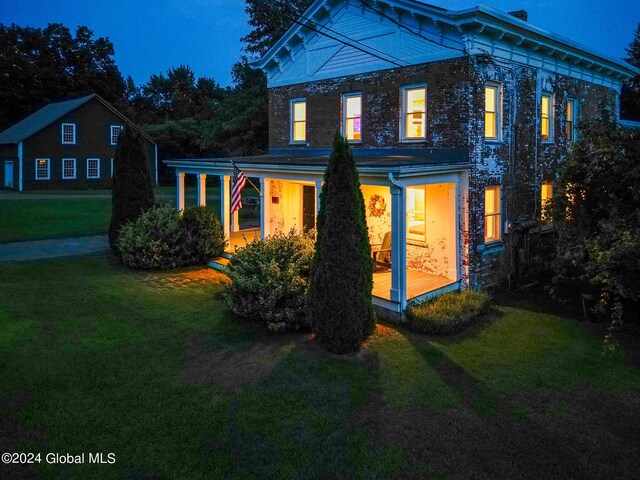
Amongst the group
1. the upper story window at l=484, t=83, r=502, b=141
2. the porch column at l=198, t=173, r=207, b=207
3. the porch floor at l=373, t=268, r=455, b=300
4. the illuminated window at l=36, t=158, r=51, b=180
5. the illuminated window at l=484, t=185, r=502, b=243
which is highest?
the illuminated window at l=36, t=158, r=51, b=180

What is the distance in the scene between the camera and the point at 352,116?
15.7 metres

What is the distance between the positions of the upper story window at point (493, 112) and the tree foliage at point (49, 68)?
5020 cm

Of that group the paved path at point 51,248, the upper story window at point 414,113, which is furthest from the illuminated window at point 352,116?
the paved path at point 51,248

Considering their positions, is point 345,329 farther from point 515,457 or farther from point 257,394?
point 515,457

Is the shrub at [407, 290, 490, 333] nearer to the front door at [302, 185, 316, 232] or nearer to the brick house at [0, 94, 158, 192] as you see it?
the front door at [302, 185, 316, 232]

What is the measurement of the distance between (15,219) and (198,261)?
14.7m

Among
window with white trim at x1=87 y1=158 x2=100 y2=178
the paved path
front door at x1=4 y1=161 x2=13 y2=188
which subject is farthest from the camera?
window with white trim at x1=87 y1=158 x2=100 y2=178

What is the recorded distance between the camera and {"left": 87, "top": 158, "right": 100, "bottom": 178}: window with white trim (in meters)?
43.0

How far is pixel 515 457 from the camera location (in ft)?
19.7

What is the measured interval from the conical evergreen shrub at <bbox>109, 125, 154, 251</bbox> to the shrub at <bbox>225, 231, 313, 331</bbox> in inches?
280

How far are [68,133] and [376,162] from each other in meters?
38.0

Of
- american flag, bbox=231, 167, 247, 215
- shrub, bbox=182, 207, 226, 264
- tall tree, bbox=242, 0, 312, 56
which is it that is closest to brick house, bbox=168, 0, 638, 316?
american flag, bbox=231, 167, 247, 215

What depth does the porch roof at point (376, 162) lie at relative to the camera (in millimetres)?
11086

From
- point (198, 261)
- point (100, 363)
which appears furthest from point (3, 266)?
point (100, 363)
